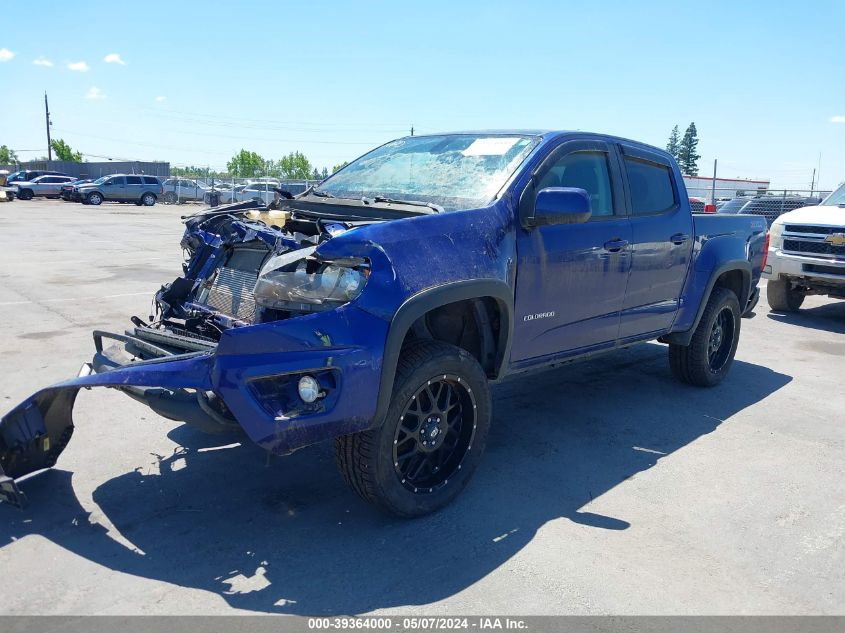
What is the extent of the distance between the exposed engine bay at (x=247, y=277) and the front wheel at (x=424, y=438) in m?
0.56

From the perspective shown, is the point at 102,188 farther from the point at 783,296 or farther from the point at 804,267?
the point at 804,267

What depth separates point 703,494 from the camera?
412 cm

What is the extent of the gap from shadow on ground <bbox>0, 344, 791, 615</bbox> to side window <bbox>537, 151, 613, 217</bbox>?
1.60m

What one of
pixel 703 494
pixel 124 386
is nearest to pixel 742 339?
pixel 703 494

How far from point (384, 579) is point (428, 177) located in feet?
8.05

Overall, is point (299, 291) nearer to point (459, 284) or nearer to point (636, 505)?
point (459, 284)

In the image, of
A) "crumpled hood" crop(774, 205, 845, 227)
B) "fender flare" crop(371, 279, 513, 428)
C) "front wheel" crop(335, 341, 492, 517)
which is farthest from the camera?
"crumpled hood" crop(774, 205, 845, 227)

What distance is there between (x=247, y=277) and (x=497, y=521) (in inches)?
76.2

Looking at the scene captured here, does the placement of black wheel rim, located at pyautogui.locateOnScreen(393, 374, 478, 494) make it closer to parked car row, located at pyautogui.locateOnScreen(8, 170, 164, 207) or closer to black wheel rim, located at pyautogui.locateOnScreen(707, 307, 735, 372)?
black wheel rim, located at pyautogui.locateOnScreen(707, 307, 735, 372)

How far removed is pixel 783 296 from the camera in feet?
33.8

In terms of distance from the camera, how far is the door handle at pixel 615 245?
15.3 ft

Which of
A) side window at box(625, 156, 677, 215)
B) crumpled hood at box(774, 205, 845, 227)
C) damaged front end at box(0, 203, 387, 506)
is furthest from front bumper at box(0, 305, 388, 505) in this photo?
crumpled hood at box(774, 205, 845, 227)

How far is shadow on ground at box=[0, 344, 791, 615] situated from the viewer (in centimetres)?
309

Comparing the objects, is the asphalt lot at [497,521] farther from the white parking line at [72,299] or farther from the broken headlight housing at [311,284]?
the white parking line at [72,299]
